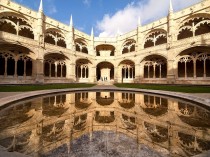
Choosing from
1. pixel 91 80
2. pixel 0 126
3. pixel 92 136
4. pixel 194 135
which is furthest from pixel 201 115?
pixel 91 80

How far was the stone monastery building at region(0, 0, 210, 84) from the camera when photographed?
1867cm

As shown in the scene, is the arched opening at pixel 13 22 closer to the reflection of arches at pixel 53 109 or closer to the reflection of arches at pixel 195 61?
the reflection of arches at pixel 53 109

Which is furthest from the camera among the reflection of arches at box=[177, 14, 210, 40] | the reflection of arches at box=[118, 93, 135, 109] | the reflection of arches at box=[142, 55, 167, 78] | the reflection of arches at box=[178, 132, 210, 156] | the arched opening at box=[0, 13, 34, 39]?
the reflection of arches at box=[142, 55, 167, 78]

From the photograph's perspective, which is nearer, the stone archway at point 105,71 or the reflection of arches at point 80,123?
the reflection of arches at point 80,123

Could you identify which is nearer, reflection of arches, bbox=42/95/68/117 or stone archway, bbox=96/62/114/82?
reflection of arches, bbox=42/95/68/117

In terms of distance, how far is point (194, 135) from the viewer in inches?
145

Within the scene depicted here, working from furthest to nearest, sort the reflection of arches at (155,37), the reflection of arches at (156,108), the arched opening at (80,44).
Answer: the arched opening at (80,44)
the reflection of arches at (155,37)
the reflection of arches at (156,108)

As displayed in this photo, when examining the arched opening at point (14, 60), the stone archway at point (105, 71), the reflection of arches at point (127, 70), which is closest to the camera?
the arched opening at point (14, 60)

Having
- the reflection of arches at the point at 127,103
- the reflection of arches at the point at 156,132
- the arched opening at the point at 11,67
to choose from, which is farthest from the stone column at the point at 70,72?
the reflection of arches at the point at 156,132

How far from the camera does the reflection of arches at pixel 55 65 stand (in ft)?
77.0

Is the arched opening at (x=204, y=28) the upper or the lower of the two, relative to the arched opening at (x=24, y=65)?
upper

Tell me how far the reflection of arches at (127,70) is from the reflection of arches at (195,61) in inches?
362

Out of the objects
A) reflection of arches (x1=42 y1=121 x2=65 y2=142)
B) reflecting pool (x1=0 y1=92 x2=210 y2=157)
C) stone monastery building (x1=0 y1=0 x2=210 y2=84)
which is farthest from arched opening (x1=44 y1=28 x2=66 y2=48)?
reflection of arches (x1=42 y1=121 x2=65 y2=142)

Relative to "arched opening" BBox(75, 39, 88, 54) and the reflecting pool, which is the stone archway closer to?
→ "arched opening" BBox(75, 39, 88, 54)
